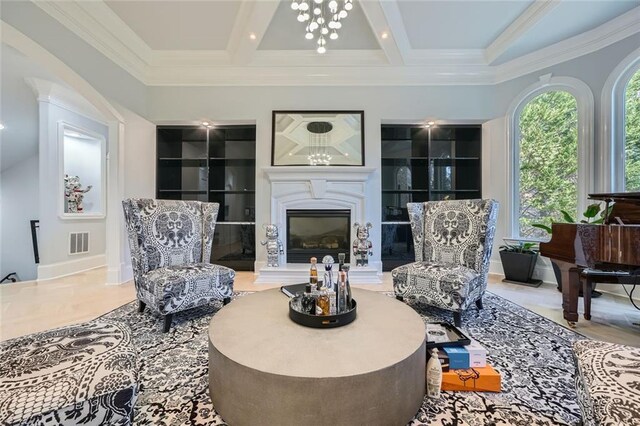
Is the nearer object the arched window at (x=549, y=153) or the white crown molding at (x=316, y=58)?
the arched window at (x=549, y=153)

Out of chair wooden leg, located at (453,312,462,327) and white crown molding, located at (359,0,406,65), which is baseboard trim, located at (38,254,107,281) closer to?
chair wooden leg, located at (453,312,462,327)

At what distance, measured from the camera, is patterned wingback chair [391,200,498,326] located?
86.0 inches

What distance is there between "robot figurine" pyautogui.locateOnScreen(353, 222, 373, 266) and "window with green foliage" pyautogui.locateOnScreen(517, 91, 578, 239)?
2215mm

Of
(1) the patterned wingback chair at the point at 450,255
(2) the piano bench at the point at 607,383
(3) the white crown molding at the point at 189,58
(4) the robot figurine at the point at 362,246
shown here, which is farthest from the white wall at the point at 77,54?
(2) the piano bench at the point at 607,383

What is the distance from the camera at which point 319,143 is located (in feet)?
13.4

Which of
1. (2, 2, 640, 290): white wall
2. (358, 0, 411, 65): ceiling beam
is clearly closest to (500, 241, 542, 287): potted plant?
(2, 2, 640, 290): white wall

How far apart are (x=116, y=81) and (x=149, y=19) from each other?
0.88 meters

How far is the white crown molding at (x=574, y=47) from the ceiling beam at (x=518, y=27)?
31cm

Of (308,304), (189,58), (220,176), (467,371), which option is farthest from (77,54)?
(467,371)

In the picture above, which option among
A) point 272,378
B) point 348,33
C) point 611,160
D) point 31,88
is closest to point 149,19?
point 31,88

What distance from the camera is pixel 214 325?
1.40 metres

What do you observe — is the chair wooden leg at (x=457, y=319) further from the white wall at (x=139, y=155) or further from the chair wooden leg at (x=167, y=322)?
the white wall at (x=139, y=155)

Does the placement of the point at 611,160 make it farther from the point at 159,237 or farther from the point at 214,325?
the point at 159,237

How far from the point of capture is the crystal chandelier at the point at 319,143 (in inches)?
160
